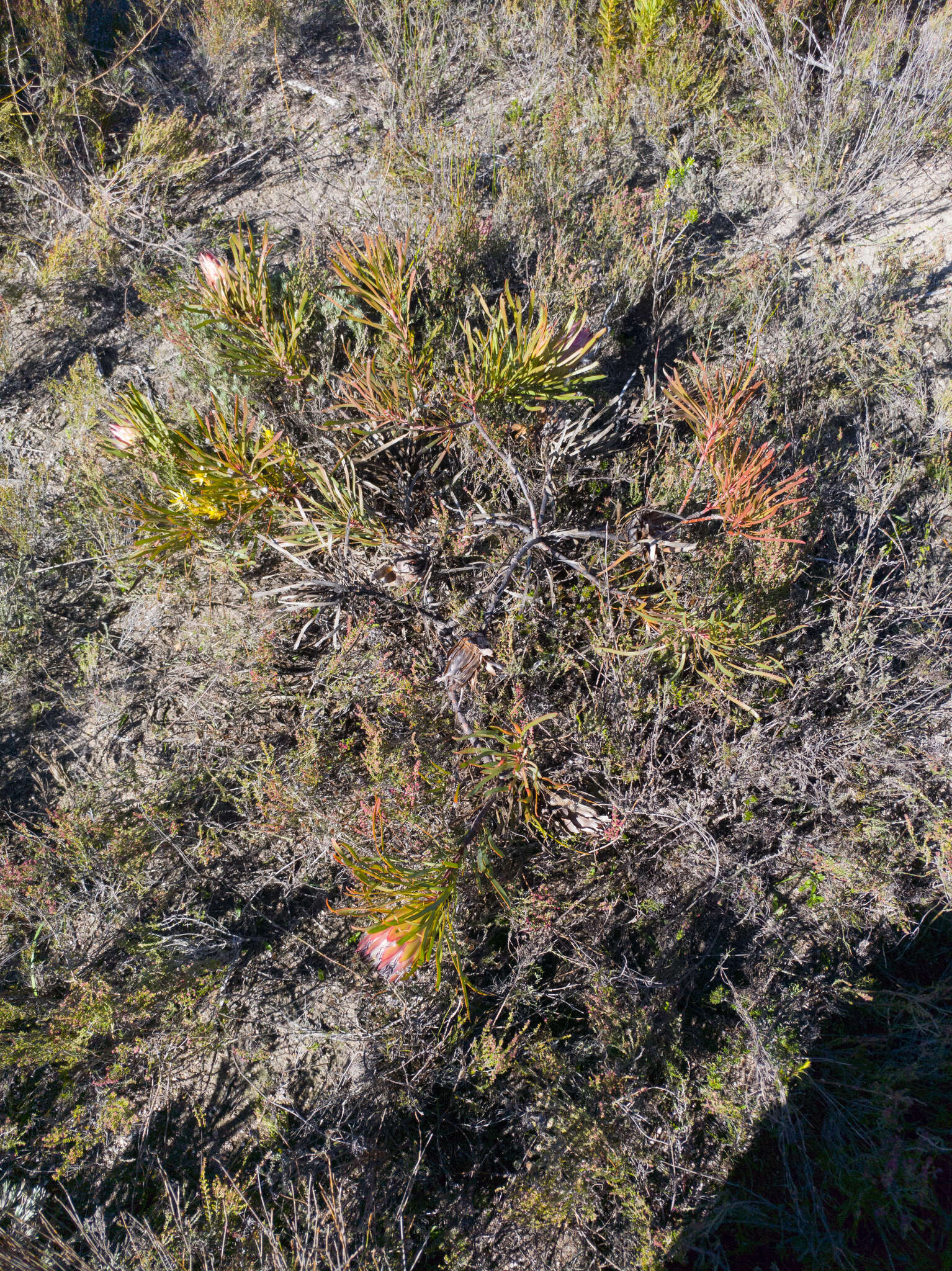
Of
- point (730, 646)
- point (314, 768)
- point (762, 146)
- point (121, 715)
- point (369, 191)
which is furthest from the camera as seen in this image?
point (369, 191)

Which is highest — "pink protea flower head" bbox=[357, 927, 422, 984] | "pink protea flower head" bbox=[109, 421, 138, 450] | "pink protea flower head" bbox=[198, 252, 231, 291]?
"pink protea flower head" bbox=[198, 252, 231, 291]

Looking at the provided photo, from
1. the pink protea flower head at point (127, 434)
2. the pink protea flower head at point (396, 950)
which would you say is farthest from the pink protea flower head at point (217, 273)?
the pink protea flower head at point (396, 950)

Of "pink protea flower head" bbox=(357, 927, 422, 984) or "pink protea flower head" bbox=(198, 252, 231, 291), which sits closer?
"pink protea flower head" bbox=(357, 927, 422, 984)

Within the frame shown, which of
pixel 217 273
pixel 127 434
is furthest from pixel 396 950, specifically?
pixel 217 273

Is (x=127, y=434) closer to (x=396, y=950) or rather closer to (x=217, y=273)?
(x=217, y=273)

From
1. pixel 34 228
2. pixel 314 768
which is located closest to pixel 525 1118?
pixel 314 768

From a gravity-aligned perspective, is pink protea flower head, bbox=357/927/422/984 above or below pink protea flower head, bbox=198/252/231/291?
below

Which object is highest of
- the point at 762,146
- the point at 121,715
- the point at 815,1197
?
the point at 762,146

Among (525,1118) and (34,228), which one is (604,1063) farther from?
(34,228)

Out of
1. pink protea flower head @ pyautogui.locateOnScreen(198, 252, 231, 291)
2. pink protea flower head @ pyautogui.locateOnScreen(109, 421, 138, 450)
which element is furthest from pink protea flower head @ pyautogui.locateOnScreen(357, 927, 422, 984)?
pink protea flower head @ pyautogui.locateOnScreen(198, 252, 231, 291)

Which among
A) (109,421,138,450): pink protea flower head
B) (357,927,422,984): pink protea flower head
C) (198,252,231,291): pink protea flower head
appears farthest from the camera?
(109,421,138,450): pink protea flower head

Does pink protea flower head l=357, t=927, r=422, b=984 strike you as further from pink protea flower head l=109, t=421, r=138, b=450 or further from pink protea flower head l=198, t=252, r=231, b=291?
pink protea flower head l=198, t=252, r=231, b=291
